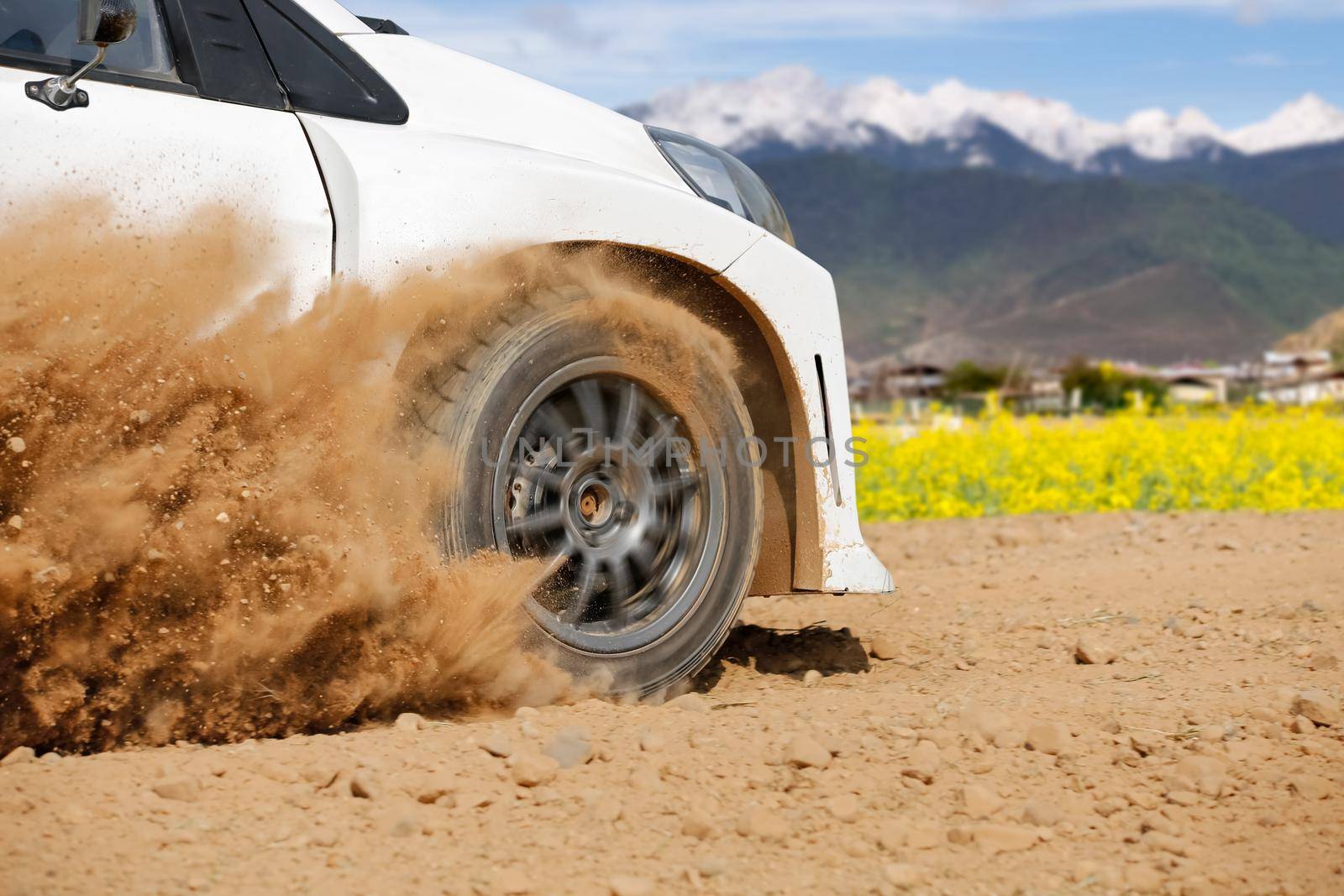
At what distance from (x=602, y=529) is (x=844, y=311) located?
17146 centimetres

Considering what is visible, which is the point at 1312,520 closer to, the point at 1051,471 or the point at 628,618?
the point at 1051,471

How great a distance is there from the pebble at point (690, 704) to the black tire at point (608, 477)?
0.11m

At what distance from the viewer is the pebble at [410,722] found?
299 centimetres

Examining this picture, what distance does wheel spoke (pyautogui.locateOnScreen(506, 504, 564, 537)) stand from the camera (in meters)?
3.29

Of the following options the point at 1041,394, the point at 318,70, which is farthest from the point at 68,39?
the point at 1041,394

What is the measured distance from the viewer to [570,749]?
2.78 metres

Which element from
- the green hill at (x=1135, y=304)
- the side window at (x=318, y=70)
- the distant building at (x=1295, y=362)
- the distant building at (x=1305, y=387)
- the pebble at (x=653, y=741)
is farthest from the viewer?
the green hill at (x=1135, y=304)

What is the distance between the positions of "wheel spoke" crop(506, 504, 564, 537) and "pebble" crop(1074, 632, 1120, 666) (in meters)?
1.84

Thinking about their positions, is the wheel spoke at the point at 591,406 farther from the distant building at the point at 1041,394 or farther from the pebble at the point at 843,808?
the distant building at the point at 1041,394

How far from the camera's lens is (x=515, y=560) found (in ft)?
10.6

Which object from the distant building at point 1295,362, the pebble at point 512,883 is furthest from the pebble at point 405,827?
the distant building at point 1295,362

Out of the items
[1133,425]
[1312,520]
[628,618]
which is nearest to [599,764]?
[628,618]

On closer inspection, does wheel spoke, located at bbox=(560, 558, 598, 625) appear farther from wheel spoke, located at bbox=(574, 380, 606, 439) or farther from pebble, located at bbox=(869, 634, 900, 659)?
pebble, located at bbox=(869, 634, 900, 659)

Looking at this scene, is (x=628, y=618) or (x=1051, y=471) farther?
(x=1051, y=471)
